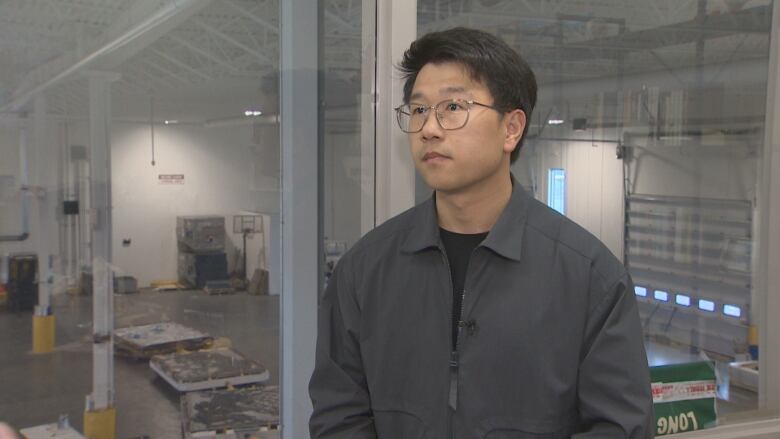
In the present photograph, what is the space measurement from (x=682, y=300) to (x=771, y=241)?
398 mm

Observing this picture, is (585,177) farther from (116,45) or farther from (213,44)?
(116,45)

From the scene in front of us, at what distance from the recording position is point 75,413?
2016 mm

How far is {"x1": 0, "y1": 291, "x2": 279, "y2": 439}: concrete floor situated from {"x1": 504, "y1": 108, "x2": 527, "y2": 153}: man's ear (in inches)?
39.6

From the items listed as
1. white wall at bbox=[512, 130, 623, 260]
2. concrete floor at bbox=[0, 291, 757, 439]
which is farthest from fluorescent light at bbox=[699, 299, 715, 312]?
concrete floor at bbox=[0, 291, 757, 439]

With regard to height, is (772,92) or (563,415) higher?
(772,92)

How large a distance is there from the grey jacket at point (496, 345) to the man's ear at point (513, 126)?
0.10 m

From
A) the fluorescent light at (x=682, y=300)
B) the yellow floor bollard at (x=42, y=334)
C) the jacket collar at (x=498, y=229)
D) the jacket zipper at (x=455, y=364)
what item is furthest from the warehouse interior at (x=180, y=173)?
the jacket zipper at (x=455, y=364)

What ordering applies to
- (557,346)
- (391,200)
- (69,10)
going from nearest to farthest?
1. (557,346)
2. (69,10)
3. (391,200)

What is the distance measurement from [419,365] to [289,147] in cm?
95

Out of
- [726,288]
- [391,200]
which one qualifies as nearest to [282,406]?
[391,200]

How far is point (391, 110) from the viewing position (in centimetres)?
219

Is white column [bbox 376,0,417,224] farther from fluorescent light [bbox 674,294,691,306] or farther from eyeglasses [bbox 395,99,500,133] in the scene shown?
fluorescent light [bbox 674,294,691,306]

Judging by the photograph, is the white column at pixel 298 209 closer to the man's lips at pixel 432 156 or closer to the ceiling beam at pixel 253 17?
the ceiling beam at pixel 253 17

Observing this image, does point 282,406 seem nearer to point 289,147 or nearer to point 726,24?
point 289,147
